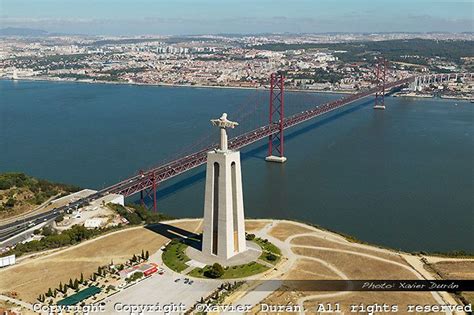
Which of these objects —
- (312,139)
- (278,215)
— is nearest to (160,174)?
(278,215)

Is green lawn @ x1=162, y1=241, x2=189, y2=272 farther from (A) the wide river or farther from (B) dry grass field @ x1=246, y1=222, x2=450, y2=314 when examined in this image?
(A) the wide river

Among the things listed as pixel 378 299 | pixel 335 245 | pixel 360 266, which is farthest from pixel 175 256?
pixel 378 299

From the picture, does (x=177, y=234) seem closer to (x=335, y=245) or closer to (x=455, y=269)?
(x=335, y=245)

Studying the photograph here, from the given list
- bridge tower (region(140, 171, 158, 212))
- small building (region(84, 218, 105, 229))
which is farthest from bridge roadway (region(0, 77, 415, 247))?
small building (region(84, 218, 105, 229))

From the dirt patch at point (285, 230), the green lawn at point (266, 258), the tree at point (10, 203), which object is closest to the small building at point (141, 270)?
the green lawn at point (266, 258)

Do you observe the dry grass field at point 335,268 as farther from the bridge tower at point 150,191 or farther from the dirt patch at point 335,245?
the bridge tower at point 150,191
